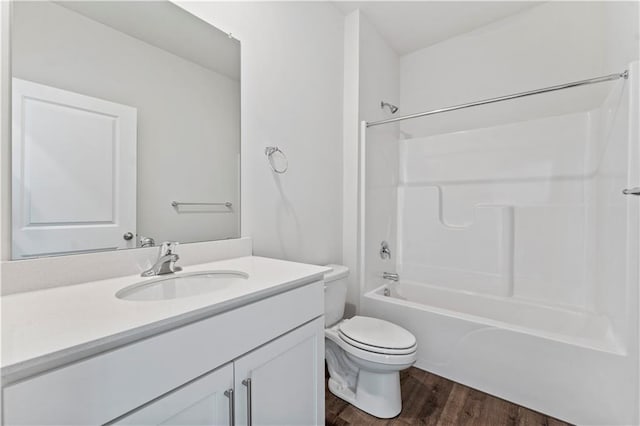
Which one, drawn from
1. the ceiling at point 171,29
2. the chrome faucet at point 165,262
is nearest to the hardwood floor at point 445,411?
the chrome faucet at point 165,262

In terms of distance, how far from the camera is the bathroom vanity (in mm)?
500

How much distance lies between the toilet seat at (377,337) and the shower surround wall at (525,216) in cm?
36

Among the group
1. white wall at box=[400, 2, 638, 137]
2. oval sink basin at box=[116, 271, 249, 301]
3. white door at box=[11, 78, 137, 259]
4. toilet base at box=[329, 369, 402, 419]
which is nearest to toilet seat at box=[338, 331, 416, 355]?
toilet base at box=[329, 369, 402, 419]

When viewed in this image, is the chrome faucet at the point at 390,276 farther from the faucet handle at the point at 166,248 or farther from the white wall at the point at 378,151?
the faucet handle at the point at 166,248

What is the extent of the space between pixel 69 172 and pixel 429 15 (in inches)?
99.2

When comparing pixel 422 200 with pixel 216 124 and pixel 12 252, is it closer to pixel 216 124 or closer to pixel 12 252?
pixel 216 124

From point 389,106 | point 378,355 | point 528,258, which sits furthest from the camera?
point 389,106

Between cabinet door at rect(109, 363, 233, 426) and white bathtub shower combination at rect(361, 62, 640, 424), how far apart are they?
4.65 feet

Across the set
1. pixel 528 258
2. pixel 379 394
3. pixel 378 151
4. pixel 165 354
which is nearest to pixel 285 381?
pixel 165 354

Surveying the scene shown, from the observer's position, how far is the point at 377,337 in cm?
149

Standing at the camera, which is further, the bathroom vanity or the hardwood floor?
the hardwood floor

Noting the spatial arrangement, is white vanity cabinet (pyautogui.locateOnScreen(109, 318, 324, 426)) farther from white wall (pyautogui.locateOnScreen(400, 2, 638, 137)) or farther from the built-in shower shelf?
white wall (pyautogui.locateOnScreen(400, 2, 638, 137))

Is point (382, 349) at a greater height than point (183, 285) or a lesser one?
lesser

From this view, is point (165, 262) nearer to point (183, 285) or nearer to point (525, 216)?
point (183, 285)
